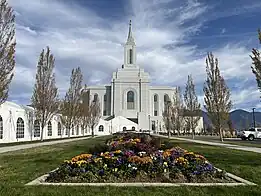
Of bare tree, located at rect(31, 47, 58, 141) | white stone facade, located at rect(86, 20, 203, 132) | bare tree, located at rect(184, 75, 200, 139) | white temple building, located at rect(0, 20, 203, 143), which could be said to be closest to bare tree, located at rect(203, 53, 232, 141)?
bare tree, located at rect(184, 75, 200, 139)

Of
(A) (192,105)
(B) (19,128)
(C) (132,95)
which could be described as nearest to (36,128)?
(B) (19,128)

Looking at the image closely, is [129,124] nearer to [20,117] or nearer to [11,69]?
[20,117]

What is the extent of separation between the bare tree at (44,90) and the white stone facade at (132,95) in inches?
1922

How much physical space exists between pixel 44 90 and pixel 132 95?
189ft

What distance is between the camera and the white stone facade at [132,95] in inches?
3105

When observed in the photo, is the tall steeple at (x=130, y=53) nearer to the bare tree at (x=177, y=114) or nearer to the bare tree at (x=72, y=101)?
the bare tree at (x=177, y=114)

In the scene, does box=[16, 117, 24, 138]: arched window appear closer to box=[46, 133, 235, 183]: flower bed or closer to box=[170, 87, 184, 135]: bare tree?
box=[46, 133, 235, 183]: flower bed

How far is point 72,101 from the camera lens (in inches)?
1382

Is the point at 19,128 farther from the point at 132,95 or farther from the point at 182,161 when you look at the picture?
the point at 132,95

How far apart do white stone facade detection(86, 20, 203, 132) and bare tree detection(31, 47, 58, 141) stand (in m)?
48.8

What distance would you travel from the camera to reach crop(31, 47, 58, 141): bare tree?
2695 cm

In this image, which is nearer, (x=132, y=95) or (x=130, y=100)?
(x=132, y=95)

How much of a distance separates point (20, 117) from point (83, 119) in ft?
54.5

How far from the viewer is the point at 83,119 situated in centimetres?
4241
